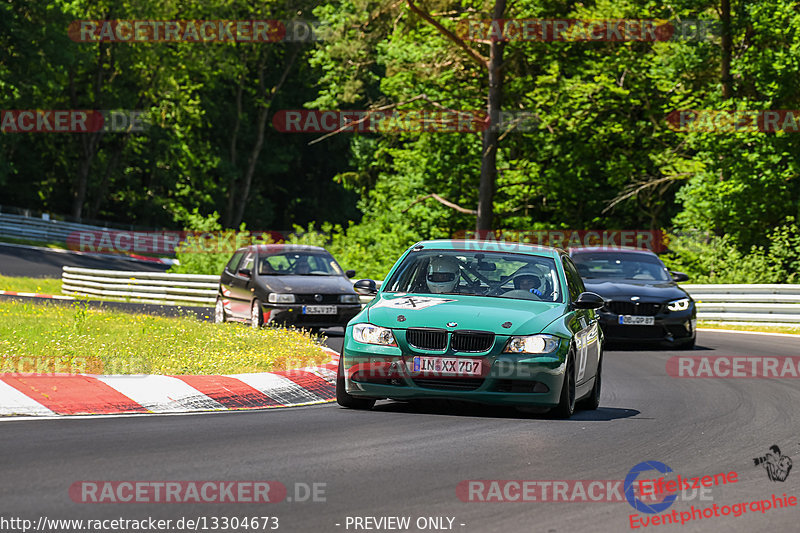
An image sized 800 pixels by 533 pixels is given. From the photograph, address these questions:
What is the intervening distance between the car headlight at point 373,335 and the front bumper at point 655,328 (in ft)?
32.4

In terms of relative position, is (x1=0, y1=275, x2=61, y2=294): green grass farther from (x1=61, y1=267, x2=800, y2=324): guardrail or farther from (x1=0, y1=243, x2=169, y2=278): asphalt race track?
(x1=0, y1=243, x2=169, y2=278): asphalt race track

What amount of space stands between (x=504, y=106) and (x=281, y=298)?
2473cm

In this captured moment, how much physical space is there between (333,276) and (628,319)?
5634 millimetres

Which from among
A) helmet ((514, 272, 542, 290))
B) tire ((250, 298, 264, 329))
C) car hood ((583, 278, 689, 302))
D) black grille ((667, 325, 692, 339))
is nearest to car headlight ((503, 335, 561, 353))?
helmet ((514, 272, 542, 290))

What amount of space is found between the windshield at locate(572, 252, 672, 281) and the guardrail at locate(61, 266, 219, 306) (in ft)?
43.6

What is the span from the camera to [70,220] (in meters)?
64.0

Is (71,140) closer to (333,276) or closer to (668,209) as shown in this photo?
(668,209)

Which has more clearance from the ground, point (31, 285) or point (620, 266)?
point (620, 266)

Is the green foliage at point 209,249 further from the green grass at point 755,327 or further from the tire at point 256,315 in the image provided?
the tire at point 256,315

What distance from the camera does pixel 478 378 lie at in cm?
982

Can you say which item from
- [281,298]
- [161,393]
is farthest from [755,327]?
[161,393]

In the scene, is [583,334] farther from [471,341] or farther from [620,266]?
[620,266]

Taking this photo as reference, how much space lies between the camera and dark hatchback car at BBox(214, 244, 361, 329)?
20844 millimetres

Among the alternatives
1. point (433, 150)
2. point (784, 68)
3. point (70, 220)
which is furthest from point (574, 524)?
point (70, 220)
